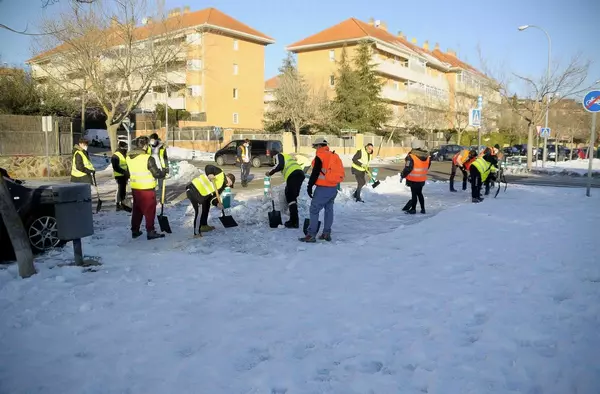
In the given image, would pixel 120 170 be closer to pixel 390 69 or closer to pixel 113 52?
pixel 113 52

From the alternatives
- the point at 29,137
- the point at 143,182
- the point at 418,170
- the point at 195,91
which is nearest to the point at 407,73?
the point at 195,91

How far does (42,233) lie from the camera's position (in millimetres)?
7324

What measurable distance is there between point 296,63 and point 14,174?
129 feet

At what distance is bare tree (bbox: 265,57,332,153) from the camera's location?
43.0 m

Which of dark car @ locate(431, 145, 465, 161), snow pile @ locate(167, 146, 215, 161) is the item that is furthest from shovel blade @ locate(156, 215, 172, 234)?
dark car @ locate(431, 145, 465, 161)

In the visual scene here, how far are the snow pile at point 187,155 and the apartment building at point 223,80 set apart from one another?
5.27 m

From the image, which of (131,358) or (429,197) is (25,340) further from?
(429,197)

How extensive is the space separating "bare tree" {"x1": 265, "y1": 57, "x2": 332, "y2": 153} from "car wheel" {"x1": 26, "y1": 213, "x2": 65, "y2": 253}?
36128 mm

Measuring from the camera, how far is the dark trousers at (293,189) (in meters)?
9.40

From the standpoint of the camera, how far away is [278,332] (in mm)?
4305

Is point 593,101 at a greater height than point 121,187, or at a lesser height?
greater

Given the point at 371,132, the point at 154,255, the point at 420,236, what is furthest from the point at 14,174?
the point at 371,132

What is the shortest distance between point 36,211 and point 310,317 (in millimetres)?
4834

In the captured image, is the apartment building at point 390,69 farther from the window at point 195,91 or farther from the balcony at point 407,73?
the window at point 195,91
